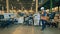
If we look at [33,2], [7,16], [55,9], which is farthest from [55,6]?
[7,16]

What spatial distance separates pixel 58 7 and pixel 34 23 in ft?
8.25

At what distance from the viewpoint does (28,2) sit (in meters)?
14.0

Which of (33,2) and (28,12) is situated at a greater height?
(33,2)

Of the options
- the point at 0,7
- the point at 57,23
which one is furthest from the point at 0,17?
the point at 57,23

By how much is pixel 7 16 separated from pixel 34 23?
2248mm

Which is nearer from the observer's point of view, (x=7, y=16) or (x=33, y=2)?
(x=7, y=16)

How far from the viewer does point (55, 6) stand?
13.4 metres

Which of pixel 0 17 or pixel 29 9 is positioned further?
pixel 29 9

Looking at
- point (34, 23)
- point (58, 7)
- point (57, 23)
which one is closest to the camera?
point (57, 23)

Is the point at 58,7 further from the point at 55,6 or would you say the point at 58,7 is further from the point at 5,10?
the point at 5,10

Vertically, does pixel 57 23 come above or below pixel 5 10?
below

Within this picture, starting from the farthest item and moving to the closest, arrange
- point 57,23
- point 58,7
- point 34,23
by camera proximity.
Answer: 1. point 58,7
2. point 34,23
3. point 57,23

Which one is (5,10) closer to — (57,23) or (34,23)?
(34,23)

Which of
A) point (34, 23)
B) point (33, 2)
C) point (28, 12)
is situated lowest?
point (34, 23)
